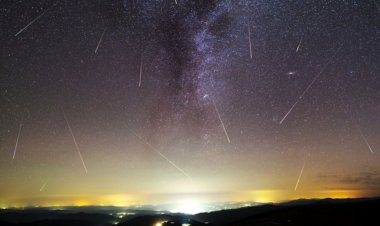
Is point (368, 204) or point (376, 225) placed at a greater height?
point (368, 204)

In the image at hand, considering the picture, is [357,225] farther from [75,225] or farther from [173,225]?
[75,225]

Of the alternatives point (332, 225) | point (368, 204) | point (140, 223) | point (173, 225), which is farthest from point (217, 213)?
point (332, 225)

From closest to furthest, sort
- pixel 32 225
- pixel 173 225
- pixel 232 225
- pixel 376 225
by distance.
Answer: pixel 376 225 < pixel 232 225 < pixel 173 225 < pixel 32 225

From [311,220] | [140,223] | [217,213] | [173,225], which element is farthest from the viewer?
[217,213]

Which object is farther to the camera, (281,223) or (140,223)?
(140,223)

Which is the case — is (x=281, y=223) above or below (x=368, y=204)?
below

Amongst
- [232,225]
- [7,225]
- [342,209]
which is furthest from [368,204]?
[7,225]

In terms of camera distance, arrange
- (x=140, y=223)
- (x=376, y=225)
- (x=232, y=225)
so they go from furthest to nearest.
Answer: (x=140, y=223)
(x=232, y=225)
(x=376, y=225)

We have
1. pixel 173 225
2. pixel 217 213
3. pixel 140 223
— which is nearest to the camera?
pixel 173 225

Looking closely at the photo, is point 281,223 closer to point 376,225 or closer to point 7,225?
point 376,225
